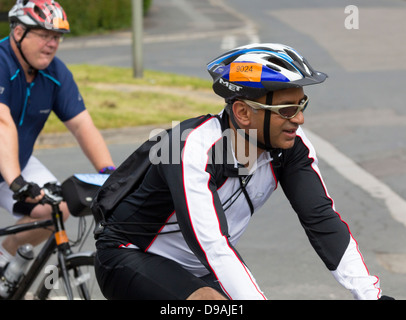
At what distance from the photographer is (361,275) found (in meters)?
3.29

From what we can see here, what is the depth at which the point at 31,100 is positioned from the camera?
17.1 feet

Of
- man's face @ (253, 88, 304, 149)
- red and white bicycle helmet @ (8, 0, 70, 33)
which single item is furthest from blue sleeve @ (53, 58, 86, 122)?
man's face @ (253, 88, 304, 149)

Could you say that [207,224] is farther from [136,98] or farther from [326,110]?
[136,98]

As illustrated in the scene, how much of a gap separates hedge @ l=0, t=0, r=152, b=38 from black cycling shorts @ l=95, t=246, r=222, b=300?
2297cm

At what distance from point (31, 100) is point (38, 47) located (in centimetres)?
35

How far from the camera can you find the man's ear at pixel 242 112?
11.0 ft

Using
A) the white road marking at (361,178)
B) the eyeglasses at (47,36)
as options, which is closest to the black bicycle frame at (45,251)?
the eyeglasses at (47,36)

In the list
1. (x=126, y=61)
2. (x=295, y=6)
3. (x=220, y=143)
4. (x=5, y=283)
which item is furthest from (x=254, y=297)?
(x=295, y=6)

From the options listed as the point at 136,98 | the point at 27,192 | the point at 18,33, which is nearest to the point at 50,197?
the point at 27,192

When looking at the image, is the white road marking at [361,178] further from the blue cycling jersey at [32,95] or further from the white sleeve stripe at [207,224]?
the white sleeve stripe at [207,224]

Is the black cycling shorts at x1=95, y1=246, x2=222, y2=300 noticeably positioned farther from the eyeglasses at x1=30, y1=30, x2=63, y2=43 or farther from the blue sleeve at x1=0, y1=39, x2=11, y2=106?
the eyeglasses at x1=30, y1=30, x2=63, y2=43

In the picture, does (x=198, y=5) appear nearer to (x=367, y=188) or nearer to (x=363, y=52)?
(x=363, y=52)

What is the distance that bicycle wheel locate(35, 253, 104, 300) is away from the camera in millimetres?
4977
